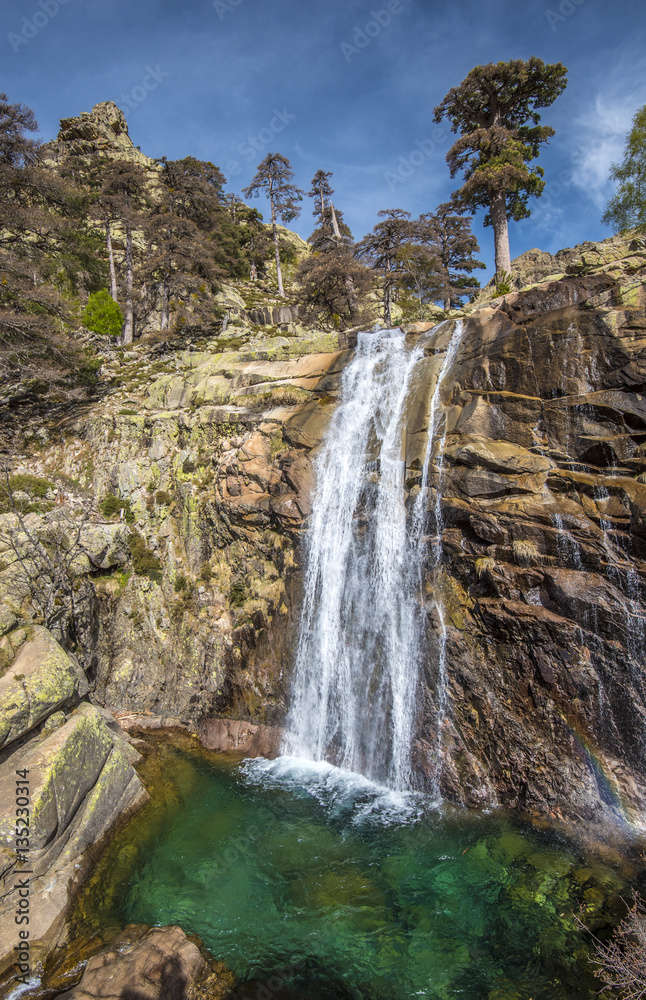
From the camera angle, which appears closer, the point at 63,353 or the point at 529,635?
the point at 529,635

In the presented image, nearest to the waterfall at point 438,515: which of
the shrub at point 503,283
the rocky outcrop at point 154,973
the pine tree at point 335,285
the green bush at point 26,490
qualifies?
the shrub at point 503,283

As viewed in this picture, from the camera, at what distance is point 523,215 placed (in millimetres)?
26703

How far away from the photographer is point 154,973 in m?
8.03

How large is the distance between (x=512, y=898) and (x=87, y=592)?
59.1 feet

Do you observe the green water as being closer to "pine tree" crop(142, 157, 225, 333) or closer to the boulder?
the boulder

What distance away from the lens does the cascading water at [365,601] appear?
564 inches

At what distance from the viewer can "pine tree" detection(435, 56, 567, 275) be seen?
24.3 metres

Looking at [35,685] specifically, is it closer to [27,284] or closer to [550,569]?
[550,569]

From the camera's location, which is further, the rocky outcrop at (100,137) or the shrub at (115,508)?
the rocky outcrop at (100,137)

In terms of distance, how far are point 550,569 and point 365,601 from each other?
6205 millimetres

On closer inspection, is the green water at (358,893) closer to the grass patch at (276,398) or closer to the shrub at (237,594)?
the shrub at (237,594)

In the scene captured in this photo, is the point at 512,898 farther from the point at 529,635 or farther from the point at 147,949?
the point at 147,949

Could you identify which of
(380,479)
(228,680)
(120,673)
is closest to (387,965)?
(228,680)

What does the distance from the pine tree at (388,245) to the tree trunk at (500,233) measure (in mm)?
5059
